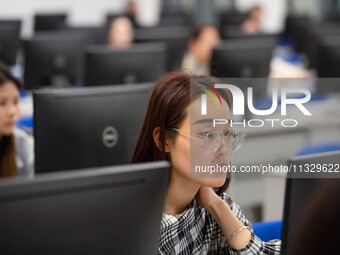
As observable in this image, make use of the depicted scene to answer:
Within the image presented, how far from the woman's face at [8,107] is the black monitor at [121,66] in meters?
0.62

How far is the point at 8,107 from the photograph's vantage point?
2.45 metres

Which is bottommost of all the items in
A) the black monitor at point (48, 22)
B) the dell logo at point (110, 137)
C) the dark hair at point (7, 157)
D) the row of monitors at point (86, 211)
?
the dark hair at point (7, 157)

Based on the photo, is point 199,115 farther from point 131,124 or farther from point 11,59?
point 11,59

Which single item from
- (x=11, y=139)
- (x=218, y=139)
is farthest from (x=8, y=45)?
(x=218, y=139)

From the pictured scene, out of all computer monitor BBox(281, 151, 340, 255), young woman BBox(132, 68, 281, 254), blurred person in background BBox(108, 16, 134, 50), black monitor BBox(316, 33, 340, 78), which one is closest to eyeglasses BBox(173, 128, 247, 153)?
young woman BBox(132, 68, 281, 254)

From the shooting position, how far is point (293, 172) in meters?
1.12

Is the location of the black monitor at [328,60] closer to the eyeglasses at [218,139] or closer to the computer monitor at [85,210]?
the eyeglasses at [218,139]

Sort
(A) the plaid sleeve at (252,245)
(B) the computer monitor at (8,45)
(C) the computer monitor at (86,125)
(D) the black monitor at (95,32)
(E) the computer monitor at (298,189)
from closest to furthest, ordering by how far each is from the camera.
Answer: (E) the computer monitor at (298,189)
(A) the plaid sleeve at (252,245)
(C) the computer monitor at (86,125)
(B) the computer monitor at (8,45)
(D) the black monitor at (95,32)

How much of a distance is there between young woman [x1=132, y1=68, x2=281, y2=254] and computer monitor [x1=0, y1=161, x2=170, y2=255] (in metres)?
0.37

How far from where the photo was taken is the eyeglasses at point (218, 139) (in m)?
1.36

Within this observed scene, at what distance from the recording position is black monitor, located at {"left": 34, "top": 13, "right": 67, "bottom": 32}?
20.8ft

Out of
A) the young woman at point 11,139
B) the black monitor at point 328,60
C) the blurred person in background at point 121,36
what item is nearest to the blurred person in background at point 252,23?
the blurred person in background at point 121,36

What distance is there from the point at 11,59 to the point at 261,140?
2.16 meters

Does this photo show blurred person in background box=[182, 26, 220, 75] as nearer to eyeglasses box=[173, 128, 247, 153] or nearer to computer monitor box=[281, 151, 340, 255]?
eyeglasses box=[173, 128, 247, 153]
